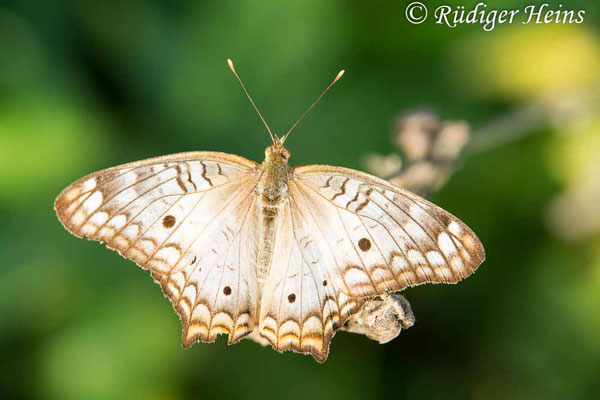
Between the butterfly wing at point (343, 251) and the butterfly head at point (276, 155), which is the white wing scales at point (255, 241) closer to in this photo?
the butterfly wing at point (343, 251)

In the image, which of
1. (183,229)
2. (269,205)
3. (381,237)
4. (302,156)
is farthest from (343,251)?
(302,156)

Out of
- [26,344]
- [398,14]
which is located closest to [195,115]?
[398,14]

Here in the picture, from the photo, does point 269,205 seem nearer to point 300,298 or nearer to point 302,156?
point 300,298

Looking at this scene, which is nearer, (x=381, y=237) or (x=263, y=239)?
(x=381, y=237)

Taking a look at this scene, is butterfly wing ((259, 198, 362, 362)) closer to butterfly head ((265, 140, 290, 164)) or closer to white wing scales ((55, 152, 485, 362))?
white wing scales ((55, 152, 485, 362))

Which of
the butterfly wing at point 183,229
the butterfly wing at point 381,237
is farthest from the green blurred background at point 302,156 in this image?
the butterfly wing at point 183,229

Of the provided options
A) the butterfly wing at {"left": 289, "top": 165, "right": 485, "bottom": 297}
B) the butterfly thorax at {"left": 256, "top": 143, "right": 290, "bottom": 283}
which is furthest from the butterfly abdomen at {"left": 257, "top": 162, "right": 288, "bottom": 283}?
the butterfly wing at {"left": 289, "top": 165, "right": 485, "bottom": 297}
